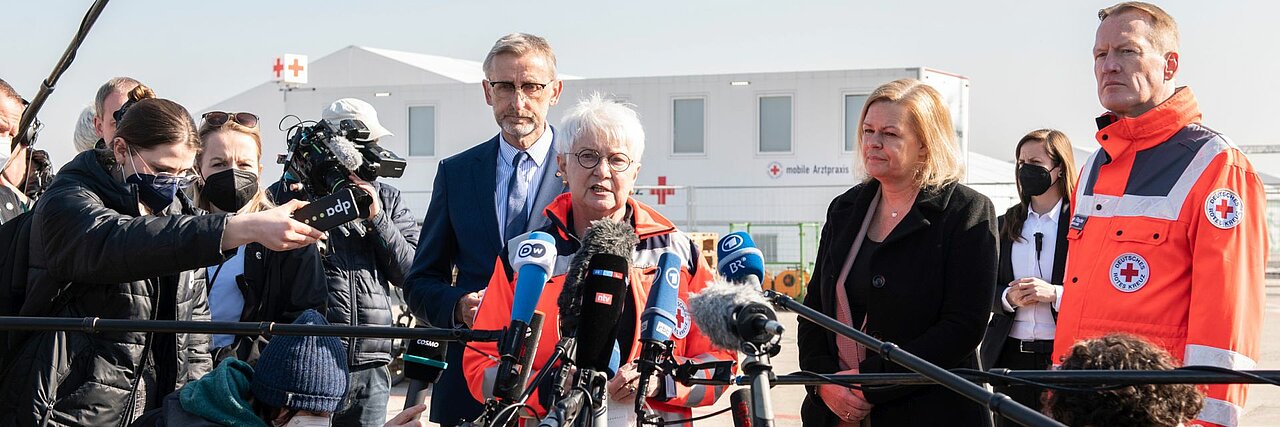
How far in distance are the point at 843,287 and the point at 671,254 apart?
1343 mm

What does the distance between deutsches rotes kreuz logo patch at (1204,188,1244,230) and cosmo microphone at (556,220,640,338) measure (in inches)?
63.7

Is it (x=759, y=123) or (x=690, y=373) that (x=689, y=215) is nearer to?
(x=759, y=123)

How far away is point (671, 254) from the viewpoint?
2.54 meters

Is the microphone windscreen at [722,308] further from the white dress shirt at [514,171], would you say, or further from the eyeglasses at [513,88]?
the eyeglasses at [513,88]

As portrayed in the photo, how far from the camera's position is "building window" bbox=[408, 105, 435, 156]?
70.1 feet

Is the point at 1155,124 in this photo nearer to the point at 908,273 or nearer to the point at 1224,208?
the point at 1224,208

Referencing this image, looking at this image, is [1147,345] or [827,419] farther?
[827,419]

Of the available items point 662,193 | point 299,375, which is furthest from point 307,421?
point 662,193

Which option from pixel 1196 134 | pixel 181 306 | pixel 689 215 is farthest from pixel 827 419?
pixel 689 215

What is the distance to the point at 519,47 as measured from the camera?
4.09 m

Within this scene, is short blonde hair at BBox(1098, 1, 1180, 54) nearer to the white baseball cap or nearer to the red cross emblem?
the white baseball cap

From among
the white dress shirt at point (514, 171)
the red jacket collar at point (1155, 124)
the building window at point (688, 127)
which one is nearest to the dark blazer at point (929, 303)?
the red jacket collar at point (1155, 124)

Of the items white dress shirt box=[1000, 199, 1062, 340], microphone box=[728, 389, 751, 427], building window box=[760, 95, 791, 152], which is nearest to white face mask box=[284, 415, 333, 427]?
microphone box=[728, 389, 751, 427]

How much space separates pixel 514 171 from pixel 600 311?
1.77 m
